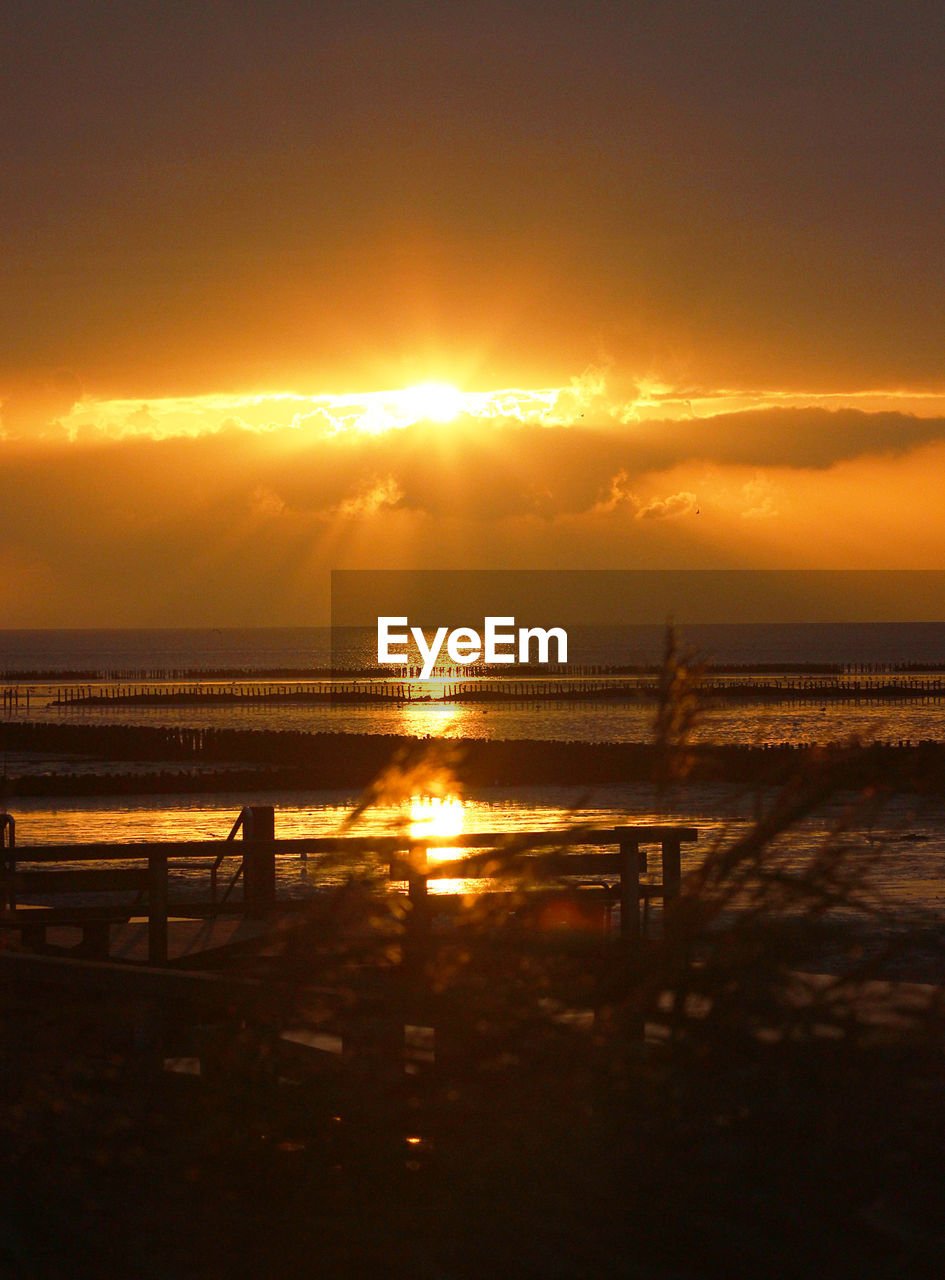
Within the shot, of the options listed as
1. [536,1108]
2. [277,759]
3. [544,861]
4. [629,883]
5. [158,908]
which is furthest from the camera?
[277,759]

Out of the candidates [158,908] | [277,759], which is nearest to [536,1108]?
[158,908]

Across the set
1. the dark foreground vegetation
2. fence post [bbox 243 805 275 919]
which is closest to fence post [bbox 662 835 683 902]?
fence post [bbox 243 805 275 919]

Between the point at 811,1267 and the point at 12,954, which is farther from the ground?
the point at 12,954

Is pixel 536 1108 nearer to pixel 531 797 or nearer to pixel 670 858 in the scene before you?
pixel 670 858

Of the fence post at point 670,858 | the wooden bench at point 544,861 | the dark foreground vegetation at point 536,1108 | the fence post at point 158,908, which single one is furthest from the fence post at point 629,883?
the dark foreground vegetation at point 536,1108

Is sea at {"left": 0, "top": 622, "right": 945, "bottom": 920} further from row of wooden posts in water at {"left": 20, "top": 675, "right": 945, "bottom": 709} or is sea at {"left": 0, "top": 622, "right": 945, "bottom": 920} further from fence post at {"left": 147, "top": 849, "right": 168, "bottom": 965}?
row of wooden posts in water at {"left": 20, "top": 675, "right": 945, "bottom": 709}

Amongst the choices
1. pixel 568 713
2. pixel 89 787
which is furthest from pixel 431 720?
pixel 89 787

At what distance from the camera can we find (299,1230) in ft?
11.5

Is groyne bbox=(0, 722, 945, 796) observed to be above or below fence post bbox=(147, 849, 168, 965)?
below

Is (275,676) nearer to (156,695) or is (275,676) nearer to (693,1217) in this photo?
(156,695)

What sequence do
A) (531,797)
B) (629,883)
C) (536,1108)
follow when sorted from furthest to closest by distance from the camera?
1. (531,797)
2. (629,883)
3. (536,1108)

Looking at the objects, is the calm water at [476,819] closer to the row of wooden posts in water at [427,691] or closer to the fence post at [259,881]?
the fence post at [259,881]

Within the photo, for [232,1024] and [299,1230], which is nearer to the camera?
[299,1230]

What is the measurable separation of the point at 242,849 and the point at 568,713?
250 ft
